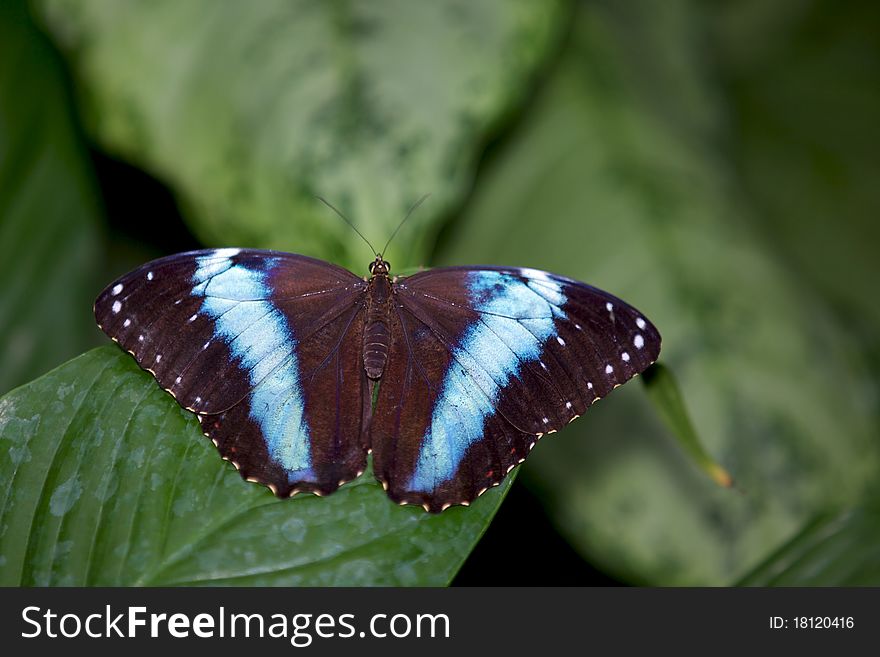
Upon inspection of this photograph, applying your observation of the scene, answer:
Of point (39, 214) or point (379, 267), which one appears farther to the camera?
point (39, 214)

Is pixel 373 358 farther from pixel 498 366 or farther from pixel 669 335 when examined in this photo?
pixel 669 335

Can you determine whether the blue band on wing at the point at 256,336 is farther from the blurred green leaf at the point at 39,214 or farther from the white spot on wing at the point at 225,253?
the blurred green leaf at the point at 39,214

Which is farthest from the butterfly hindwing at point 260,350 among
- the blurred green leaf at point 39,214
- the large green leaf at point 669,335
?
the blurred green leaf at point 39,214

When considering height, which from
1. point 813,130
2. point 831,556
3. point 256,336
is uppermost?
point 813,130

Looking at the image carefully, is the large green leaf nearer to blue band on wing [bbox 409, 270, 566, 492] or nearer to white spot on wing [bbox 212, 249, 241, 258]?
blue band on wing [bbox 409, 270, 566, 492]

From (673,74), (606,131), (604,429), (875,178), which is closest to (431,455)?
(604,429)

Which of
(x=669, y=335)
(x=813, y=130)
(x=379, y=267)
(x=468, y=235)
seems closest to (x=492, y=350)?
(x=379, y=267)

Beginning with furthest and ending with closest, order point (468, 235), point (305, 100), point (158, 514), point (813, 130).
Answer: point (813, 130) < point (468, 235) < point (305, 100) < point (158, 514)
